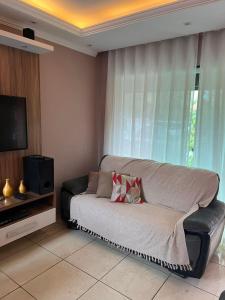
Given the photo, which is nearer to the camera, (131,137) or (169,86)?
(169,86)

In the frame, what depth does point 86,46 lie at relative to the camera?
3.14 metres

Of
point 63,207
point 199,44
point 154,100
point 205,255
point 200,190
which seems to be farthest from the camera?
point 154,100

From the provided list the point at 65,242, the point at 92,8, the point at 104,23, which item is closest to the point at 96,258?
the point at 65,242

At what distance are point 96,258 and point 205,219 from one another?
1.14 meters

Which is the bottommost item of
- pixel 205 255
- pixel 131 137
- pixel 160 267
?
pixel 160 267

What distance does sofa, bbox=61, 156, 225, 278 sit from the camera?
1.84 m

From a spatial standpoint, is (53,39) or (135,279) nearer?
(135,279)

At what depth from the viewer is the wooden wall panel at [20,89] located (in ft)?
7.69

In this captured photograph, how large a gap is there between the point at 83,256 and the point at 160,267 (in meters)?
0.77

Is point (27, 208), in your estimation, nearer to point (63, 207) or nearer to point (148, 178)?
point (63, 207)

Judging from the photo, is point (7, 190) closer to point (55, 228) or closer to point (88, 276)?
point (55, 228)

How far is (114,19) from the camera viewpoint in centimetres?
237

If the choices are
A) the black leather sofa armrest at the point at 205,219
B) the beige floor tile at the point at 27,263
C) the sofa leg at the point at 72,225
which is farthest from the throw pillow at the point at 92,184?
the black leather sofa armrest at the point at 205,219

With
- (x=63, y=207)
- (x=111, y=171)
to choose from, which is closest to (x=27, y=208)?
(x=63, y=207)
